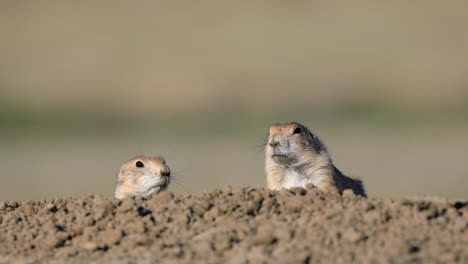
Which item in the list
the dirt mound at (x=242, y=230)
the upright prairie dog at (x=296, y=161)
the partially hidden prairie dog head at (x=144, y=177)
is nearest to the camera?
the dirt mound at (x=242, y=230)

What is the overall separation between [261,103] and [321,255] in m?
47.1

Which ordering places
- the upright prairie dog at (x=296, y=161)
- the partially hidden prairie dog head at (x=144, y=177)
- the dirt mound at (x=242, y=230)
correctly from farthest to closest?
the partially hidden prairie dog head at (x=144, y=177), the upright prairie dog at (x=296, y=161), the dirt mound at (x=242, y=230)

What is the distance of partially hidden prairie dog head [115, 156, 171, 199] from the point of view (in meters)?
14.5

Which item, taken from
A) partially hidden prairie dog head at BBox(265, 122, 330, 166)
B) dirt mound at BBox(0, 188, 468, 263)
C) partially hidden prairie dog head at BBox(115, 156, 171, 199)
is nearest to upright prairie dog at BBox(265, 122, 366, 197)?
partially hidden prairie dog head at BBox(265, 122, 330, 166)

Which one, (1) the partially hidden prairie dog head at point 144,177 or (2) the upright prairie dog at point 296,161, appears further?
(1) the partially hidden prairie dog head at point 144,177

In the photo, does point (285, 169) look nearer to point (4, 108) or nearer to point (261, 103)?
point (261, 103)

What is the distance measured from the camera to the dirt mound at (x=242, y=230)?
910 centimetres

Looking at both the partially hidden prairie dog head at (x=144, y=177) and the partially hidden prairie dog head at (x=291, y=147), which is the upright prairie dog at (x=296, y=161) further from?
the partially hidden prairie dog head at (x=144, y=177)

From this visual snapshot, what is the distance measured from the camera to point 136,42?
67.9 meters

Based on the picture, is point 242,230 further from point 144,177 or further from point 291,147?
point 144,177

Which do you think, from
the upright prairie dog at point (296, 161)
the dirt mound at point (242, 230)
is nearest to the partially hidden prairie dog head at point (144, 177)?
the upright prairie dog at point (296, 161)

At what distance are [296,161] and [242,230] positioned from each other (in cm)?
424

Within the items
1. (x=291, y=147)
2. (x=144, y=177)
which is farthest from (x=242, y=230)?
(x=144, y=177)

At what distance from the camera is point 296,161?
13.9 metres
